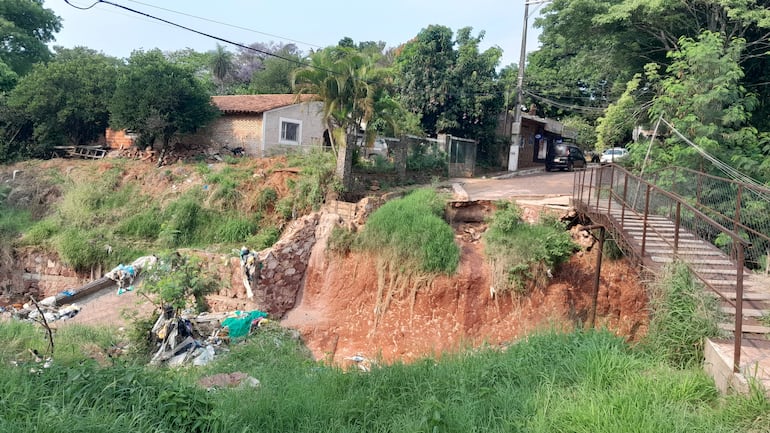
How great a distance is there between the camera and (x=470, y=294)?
1167 cm

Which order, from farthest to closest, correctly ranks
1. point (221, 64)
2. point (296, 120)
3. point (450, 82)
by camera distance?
1. point (221, 64)
2. point (450, 82)
3. point (296, 120)

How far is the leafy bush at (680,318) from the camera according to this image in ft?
19.0

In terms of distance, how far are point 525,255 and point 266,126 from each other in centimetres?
1312

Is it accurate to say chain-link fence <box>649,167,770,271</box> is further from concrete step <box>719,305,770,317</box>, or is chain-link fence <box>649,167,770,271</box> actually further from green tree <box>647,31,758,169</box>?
concrete step <box>719,305,770,317</box>

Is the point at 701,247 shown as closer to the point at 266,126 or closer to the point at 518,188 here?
the point at 518,188

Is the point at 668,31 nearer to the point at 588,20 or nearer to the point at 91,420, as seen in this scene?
the point at 588,20

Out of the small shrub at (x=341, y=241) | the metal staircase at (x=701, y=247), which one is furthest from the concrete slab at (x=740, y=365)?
the small shrub at (x=341, y=241)

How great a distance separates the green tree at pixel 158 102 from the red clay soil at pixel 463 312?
11.3 metres

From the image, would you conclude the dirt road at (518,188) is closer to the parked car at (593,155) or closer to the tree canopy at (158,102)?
the parked car at (593,155)

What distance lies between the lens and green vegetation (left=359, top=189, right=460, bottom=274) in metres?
11.9

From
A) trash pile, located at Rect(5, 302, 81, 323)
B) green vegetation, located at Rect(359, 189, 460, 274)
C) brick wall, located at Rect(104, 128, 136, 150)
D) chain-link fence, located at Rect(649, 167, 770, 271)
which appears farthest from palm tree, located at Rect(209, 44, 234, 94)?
chain-link fence, located at Rect(649, 167, 770, 271)

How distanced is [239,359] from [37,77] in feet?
65.3

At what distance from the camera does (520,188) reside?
17562 millimetres

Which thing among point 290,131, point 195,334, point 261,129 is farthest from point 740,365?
point 290,131
